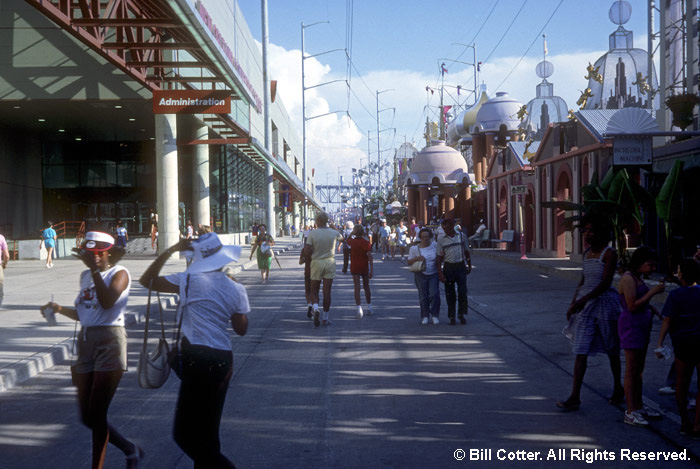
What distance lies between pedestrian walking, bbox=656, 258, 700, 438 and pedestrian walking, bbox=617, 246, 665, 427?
0.70 feet


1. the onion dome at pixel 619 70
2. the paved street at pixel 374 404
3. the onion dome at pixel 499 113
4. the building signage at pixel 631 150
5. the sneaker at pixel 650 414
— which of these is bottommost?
the paved street at pixel 374 404

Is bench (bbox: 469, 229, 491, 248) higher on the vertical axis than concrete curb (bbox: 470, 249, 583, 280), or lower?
higher

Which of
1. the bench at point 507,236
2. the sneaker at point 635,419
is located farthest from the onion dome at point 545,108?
Result: the sneaker at point 635,419

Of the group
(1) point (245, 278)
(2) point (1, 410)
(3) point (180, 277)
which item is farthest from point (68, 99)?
(3) point (180, 277)

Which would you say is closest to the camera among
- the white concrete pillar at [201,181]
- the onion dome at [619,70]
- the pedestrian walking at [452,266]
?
the pedestrian walking at [452,266]

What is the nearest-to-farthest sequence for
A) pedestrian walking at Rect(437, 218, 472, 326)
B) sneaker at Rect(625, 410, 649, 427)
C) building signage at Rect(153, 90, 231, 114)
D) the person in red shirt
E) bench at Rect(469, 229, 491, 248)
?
sneaker at Rect(625, 410, 649, 427) < pedestrian walking at Rect(437, 218, 472, 326) < the person in red shirt < building signage at Rect(153, 90, 231, 114) < bench at Rect(469, 229, 491, 248)

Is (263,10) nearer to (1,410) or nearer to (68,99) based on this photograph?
(68,99)

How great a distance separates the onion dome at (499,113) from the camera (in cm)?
4953

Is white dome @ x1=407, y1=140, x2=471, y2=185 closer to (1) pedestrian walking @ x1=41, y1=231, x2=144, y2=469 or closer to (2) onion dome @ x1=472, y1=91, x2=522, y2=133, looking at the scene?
(2) onion dome @ x1=472, y1=91, x2=522, y2=133

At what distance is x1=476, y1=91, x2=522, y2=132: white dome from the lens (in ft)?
163

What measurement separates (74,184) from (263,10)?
1742 cm

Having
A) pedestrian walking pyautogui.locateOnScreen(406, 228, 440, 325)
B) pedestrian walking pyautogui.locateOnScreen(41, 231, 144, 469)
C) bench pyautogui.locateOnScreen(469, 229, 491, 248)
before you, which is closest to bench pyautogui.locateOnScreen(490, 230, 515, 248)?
bench pyautogui.locateOnScreen(469, 229, 491, 248)

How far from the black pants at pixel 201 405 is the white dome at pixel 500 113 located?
47.9m

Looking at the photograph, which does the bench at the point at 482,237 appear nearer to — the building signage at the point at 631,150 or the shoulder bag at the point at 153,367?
the building signage at the point at 631,150
